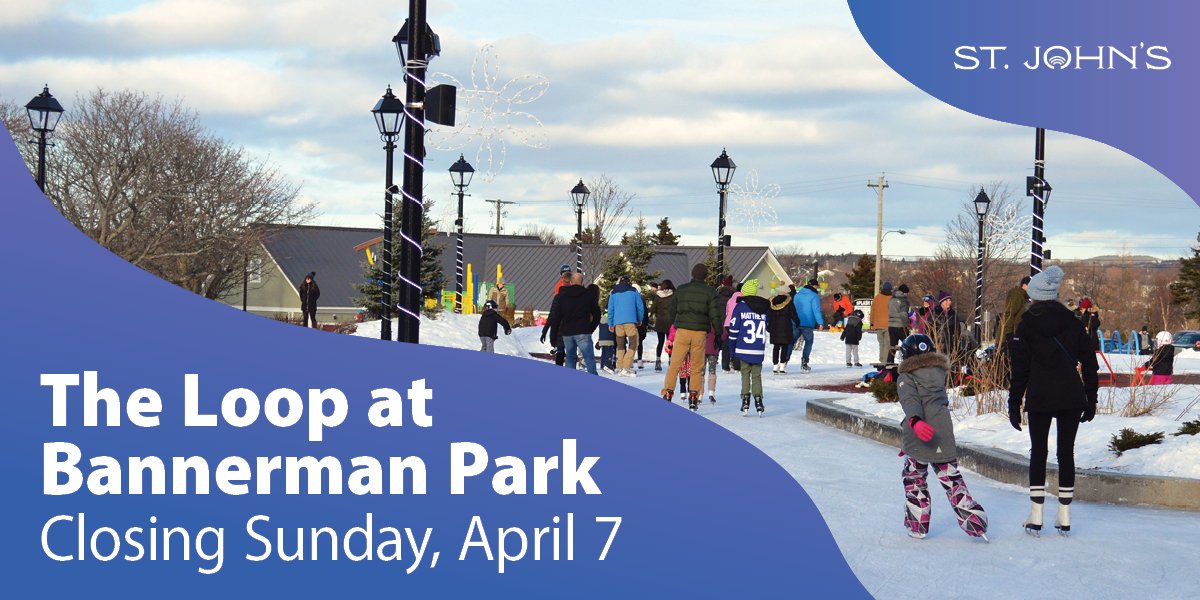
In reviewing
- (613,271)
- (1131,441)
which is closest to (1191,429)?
(1131,441)

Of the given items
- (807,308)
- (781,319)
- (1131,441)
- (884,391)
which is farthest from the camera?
(807,308)

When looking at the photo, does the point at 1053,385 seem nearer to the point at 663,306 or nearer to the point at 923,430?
the point at 923,430

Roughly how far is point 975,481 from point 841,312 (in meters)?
32.4

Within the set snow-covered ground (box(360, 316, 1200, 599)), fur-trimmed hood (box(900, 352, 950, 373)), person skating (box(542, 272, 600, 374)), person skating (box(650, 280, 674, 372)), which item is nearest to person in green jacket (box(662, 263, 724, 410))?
snow-covered ground (box(360, 316, 1200, 599))

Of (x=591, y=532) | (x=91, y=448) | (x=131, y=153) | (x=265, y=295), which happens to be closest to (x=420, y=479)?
(x=591, y=532)

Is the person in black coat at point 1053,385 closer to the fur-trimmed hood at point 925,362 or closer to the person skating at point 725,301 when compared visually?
the fur-trimmed hood at point 925,362

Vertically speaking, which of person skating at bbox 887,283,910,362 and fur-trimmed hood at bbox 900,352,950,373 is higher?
person skating at bbox 887,283,910,362

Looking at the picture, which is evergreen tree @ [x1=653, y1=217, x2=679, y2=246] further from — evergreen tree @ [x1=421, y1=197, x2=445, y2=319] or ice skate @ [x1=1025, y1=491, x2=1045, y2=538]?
ice skate @ [x1=1025, y1=491, x2=1045, y2=538]

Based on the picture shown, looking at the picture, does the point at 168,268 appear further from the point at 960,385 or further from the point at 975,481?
the point at 975,481

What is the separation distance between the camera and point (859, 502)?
9.93m

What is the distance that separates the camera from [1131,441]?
11219mm

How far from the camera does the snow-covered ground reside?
23.7 feet

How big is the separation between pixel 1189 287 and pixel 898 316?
55.4m

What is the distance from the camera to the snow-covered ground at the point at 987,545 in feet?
23.7
